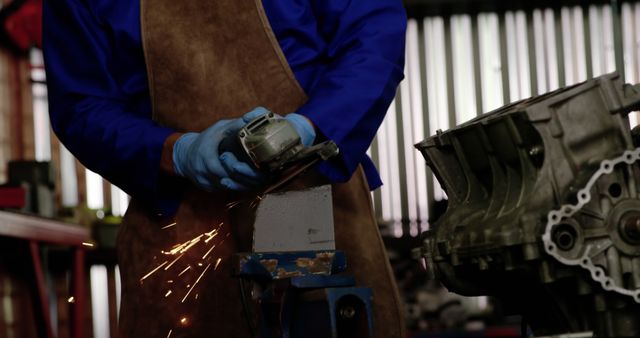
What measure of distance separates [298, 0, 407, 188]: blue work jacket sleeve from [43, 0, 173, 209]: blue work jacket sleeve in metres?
0.31

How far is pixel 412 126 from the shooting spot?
8.16 meters

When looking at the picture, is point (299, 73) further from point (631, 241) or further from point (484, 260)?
point (631, 241)

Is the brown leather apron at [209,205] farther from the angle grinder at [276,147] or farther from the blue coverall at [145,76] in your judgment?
the angle grinder at [276,147]

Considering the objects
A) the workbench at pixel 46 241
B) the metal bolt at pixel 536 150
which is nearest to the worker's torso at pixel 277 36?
the metal bolt at pixel 536 150

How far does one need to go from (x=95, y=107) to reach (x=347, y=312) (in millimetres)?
813

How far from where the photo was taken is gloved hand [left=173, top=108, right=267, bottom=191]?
1.81m

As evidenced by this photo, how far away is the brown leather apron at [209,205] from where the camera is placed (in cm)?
210

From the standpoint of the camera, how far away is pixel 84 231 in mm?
5914

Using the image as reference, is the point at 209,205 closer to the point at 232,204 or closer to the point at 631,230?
the point at 232,204

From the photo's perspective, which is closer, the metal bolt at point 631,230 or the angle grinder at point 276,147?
the metal bolt at point 631,230

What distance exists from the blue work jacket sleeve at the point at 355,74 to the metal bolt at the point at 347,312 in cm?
45

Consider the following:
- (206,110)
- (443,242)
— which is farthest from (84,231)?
(443,242)

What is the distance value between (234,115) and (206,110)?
0.06 meters

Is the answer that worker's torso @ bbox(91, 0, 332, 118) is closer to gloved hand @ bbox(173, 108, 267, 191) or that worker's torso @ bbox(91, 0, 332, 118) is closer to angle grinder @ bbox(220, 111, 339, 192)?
gloved hand @ bbox(173, 108, 267, 191)
